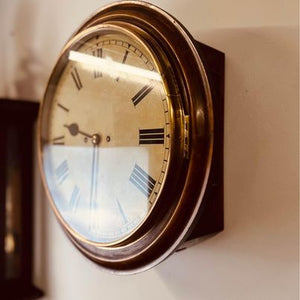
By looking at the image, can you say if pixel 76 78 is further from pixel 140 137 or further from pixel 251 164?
pixel 251 164

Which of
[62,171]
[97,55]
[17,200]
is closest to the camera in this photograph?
[97,55]

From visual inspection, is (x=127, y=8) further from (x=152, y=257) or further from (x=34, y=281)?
(x=34, y=281)

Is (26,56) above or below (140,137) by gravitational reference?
above

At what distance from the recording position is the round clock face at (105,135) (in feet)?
2.09

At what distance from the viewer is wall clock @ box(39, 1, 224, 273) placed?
607 mm

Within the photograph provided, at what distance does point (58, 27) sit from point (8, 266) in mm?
→ 728

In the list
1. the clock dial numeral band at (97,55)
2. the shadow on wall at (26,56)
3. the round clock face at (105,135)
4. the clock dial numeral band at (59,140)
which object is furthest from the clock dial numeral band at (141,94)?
the shadow on wall at (26,56)

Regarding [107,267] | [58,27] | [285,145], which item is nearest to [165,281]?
[107,267]

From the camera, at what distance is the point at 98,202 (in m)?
0.74

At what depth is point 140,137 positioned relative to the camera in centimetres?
66

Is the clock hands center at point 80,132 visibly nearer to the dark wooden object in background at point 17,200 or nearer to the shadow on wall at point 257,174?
the shadow on wall at point 257,174

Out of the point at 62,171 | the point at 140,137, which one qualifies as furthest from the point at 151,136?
the point at 62,171

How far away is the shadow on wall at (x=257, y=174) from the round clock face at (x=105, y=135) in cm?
14

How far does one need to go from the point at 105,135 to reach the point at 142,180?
5.2 inches
